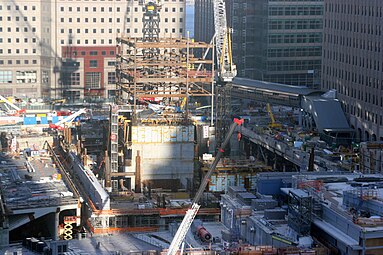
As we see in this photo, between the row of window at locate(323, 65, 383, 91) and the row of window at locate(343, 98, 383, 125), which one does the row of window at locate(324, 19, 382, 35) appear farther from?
the row of window at locate(343, 98, 383, 125)

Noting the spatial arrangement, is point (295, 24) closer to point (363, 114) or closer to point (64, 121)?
point (363, 114)

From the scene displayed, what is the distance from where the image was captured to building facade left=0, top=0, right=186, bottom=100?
119 meters

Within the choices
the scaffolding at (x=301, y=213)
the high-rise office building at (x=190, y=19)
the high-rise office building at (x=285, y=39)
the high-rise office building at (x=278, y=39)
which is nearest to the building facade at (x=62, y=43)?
the high-rise office building at (x=278, y=39)

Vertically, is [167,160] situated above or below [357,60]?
below

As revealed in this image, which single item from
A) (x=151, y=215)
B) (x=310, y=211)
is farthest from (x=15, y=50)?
(x=310, y=211)

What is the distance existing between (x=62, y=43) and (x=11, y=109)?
20211 millimetres

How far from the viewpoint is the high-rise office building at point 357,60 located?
82.8 metres

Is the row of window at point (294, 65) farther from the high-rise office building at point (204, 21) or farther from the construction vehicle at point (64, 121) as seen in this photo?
the construction vehicle at point (64, 121)

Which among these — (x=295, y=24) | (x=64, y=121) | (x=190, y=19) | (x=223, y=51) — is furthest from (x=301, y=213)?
(x=190, y=19)

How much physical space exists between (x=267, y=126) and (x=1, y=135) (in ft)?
81.3

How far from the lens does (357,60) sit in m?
87.9

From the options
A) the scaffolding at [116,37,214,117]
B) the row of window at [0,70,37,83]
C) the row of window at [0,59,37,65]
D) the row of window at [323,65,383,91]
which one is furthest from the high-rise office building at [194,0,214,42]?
the scaffolding at [116,37,214,117]

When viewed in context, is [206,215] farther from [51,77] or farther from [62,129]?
[51,77]

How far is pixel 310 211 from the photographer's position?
3731cm
